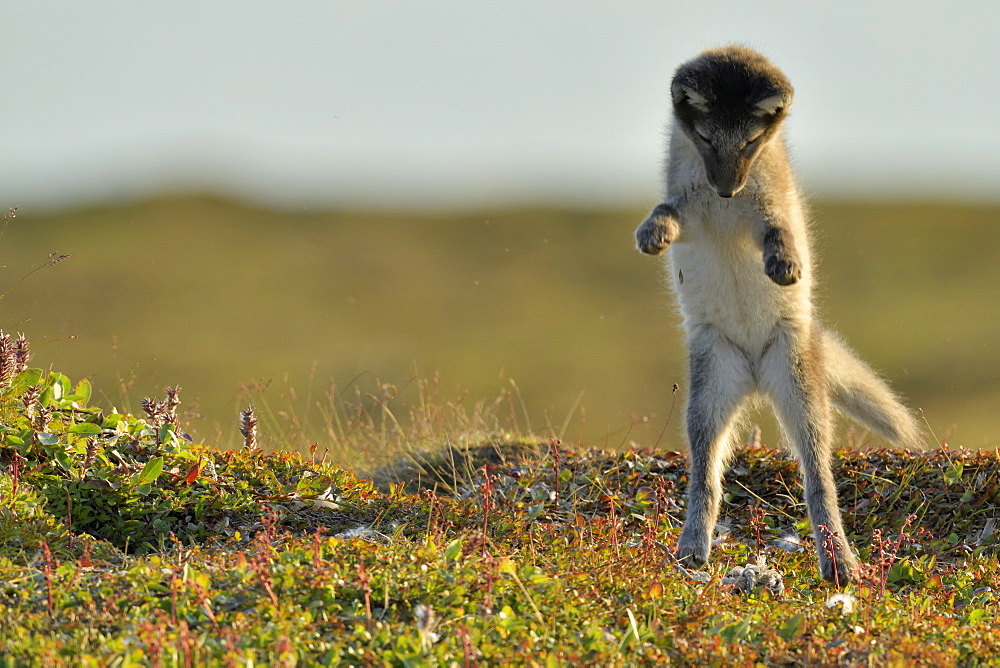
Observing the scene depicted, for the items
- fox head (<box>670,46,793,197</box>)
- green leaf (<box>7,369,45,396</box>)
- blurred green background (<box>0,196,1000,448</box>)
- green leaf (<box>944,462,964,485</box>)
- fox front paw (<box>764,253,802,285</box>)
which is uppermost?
fox head (<box>670,46,793,197</box>)

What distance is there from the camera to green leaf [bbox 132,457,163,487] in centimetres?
642

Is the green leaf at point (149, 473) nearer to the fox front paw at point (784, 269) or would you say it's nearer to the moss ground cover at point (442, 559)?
the moss ground cover at point (442, 559)

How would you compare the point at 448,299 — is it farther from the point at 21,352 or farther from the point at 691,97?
the point at 21,352

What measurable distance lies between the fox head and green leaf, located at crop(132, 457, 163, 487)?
12.7 feet

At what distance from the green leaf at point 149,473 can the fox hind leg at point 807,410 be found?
13.1 feet

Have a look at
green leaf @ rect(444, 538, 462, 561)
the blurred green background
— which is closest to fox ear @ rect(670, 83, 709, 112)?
green leaf @ rect(444, 538, 462, 561)

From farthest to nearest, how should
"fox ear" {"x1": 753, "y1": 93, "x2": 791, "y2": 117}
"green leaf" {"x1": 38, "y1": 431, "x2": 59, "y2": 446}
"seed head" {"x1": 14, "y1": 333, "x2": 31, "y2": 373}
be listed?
"fox ear" {"x1": 753, "y1": 93, "x2": 791, "y2": 117} < "seed head" {"x1": 14, "y1": 333, "x2": 31, "y2": 373} < "green leaf" {"x1": 38, "y1": 431, "x2": 59, "y2": 446}

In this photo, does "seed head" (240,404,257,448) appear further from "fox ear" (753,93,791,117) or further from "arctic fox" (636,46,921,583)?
"fox ear" (753,93,791,117)

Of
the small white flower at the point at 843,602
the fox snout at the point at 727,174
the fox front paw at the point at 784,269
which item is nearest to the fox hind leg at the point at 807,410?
the fox front paw at the point at 784,269

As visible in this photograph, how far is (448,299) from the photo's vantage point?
Result: 31297 mm

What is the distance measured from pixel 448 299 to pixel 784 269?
2476 centimetres

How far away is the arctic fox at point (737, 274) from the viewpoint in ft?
22.6

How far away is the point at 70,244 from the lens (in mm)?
33219

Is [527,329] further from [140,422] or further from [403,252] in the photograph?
[140,422]
